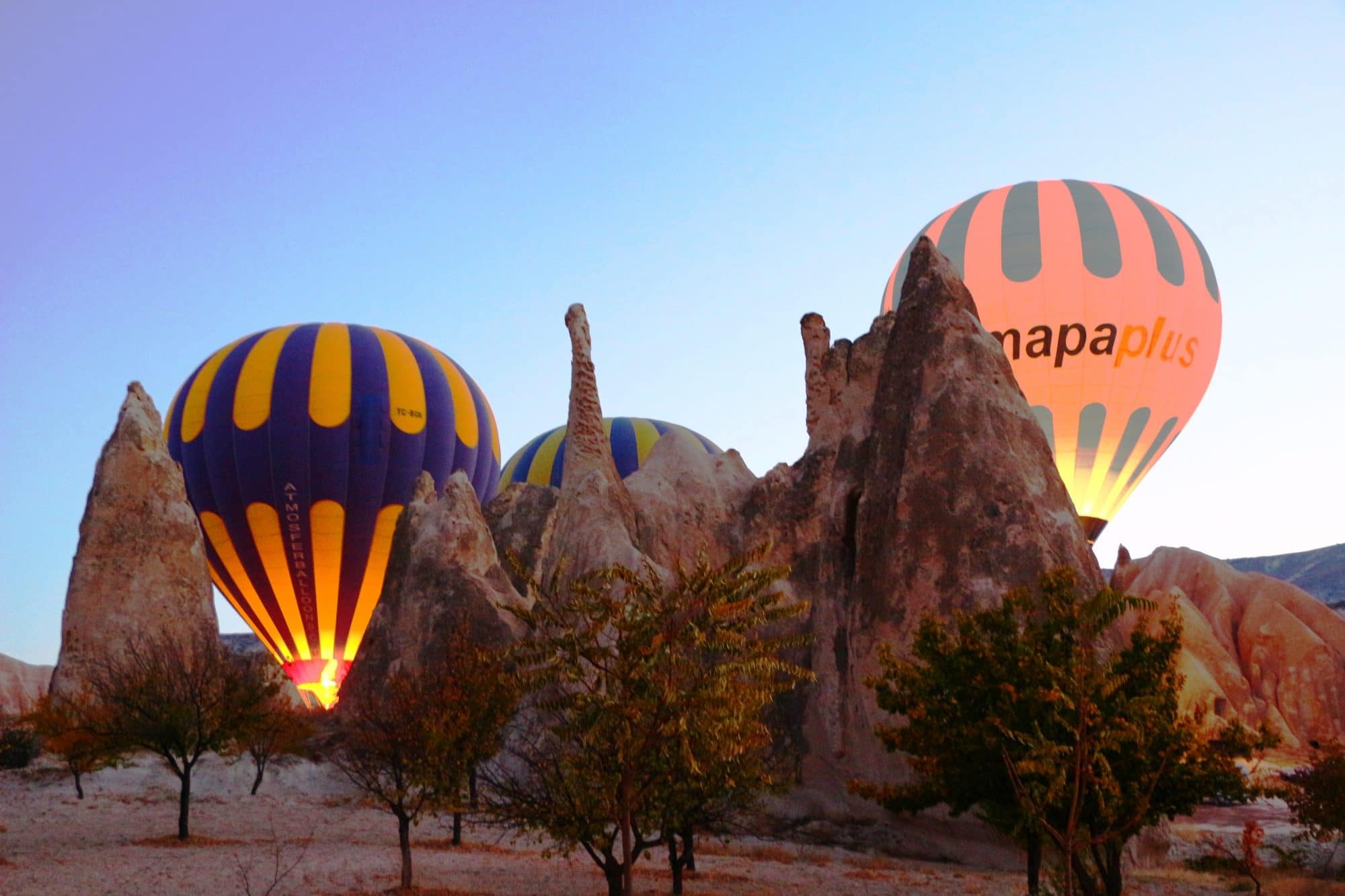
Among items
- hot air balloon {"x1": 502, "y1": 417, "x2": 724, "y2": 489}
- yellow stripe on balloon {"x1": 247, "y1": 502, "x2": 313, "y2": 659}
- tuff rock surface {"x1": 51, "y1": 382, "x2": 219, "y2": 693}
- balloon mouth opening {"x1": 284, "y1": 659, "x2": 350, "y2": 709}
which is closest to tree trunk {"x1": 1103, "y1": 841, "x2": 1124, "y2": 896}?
tuff rock surface {"x1": 51, "y1": 382, "x2": 219, "y2": 693}

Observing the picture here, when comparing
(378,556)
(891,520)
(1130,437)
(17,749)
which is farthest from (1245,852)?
(378,556)

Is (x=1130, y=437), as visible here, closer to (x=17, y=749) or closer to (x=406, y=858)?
(x=406, y=858)

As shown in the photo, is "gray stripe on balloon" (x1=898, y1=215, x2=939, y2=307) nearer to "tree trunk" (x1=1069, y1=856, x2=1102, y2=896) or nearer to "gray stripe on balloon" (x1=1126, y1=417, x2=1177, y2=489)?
"gray stripe on balloon" (x1=1126, y1=417, x2=1177, y2=489)

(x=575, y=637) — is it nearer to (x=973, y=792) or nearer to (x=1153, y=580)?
(x=973, y=792)

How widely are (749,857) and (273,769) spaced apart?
12216mm

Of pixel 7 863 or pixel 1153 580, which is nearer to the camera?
pixel 7 863

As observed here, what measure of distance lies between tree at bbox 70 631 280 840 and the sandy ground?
1.27 m

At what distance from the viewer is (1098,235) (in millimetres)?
32656

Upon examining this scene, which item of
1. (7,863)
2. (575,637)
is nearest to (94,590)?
(7,863)

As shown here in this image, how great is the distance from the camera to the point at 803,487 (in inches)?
787

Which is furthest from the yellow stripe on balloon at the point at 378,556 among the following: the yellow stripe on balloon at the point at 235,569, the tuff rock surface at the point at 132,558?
the tuff rock surface at the point at 132,558

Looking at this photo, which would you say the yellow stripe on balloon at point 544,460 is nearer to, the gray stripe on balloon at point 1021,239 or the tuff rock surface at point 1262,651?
the gray stripe on balloon at point 1021,239

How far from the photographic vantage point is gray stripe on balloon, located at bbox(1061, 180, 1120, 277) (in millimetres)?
32281

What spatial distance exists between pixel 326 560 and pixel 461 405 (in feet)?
22.2
